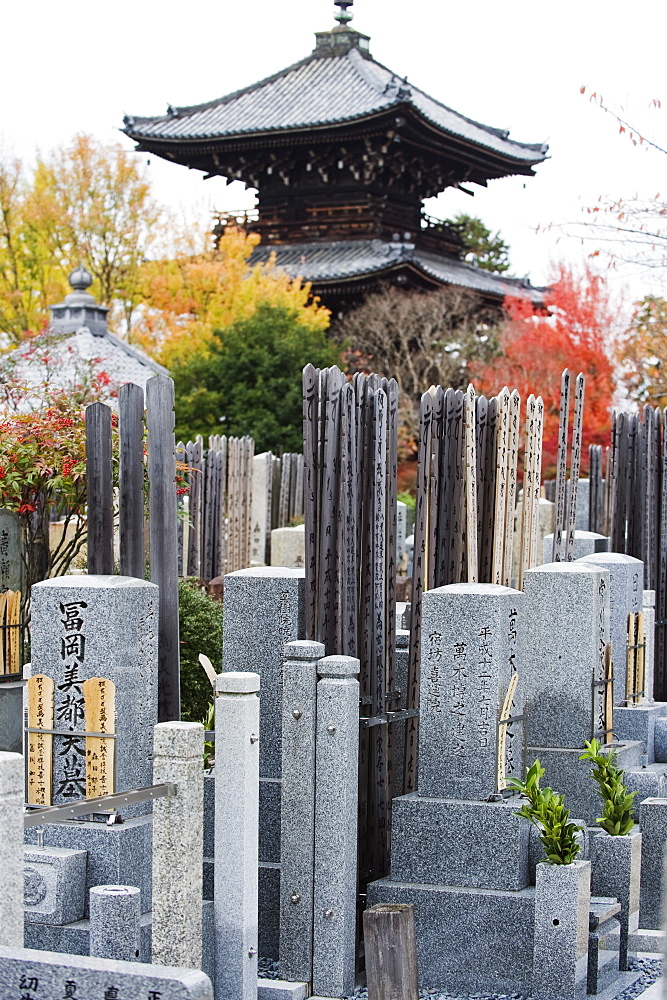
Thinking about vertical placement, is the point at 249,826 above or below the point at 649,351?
below

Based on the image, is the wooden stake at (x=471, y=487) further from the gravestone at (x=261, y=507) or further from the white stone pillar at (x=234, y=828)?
the gravestone at (x=261, y=507)

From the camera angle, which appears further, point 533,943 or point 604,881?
point 604,881

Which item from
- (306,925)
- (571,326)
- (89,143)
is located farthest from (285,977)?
(89,143)

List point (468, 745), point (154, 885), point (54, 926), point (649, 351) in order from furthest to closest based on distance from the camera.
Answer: point (649, 351)
point (468, 745)
point (54, 926)
point (154, 885)

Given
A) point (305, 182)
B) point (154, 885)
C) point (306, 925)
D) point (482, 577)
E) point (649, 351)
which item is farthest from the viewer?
point (305, 182)

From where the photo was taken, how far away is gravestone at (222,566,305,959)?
6.06 metres

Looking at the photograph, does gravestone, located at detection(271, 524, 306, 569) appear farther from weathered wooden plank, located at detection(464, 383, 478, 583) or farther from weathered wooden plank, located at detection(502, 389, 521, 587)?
weathered wooden plank, located at detection(464, 383, 478, 583)

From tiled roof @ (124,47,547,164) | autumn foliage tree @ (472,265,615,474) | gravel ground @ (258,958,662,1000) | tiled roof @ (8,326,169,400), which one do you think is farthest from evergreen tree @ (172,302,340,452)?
gravel ground @ (258,958,662,1000)

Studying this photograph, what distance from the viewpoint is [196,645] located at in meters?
8.94

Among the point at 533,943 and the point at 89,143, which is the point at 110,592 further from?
the point at 89,143

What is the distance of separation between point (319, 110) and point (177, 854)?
27.1 m

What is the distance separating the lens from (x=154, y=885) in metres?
4.55

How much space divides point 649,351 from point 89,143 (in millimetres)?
11322

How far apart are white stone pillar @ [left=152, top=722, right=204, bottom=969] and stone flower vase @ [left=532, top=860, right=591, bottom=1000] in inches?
62.8
